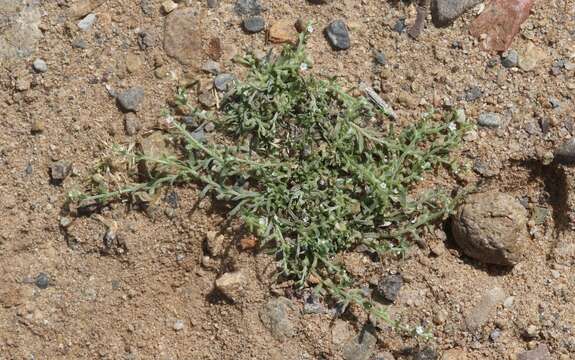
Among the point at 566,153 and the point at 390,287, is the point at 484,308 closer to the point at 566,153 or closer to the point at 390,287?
the point at 390,287

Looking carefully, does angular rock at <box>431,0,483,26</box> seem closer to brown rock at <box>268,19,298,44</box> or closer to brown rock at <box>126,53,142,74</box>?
brown rock at <box>268,19,298,44</box>

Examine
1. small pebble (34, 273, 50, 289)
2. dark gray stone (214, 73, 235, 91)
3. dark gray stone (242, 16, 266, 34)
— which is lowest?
small pebble (34, 273, 50, 289)

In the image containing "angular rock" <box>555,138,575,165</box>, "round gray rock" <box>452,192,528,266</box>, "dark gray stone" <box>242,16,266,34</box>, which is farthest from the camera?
"dark gray stone" <box>242,16,266,34</box>

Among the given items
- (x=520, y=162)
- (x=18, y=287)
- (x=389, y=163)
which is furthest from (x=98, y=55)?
(x=520, y=162)

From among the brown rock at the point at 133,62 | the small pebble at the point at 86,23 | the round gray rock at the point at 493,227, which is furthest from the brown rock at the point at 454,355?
the small pebble at the point at 86,23

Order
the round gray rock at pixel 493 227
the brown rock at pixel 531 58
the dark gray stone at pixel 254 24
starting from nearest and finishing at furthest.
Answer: the round gray rock at pixel 493 227, the brown rock at pixel 531 58, the dark gray stone at pixel 254 24

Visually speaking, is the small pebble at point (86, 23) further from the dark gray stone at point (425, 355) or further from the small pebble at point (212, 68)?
the dark gray stone at point (425, 355)

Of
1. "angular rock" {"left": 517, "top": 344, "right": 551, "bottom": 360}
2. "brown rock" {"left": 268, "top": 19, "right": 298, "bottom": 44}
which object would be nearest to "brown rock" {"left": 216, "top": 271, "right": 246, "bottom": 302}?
"brown rock" {"left": 268, "top": 19, "right": 298, "bottom": 44}
